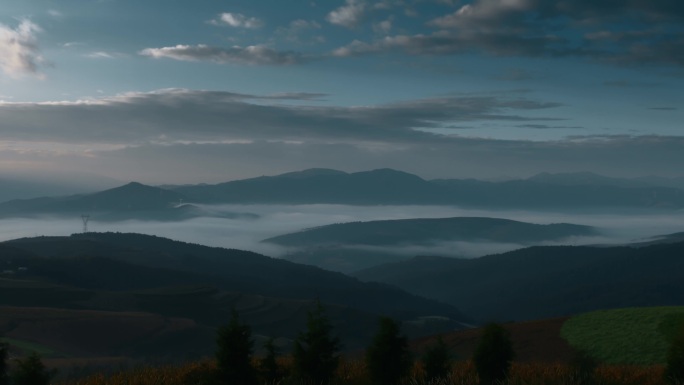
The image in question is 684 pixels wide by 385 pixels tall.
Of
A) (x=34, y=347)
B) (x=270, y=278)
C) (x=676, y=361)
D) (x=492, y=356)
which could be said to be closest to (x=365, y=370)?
(x=492, y=356)

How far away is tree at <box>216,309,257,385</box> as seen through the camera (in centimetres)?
1308

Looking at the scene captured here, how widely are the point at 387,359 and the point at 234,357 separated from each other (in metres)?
3.21

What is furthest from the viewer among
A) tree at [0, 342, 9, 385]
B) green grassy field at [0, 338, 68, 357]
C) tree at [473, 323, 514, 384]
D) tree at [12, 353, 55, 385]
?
green grassy field at [0, 338, 68, 357]

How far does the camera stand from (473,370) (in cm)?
1523

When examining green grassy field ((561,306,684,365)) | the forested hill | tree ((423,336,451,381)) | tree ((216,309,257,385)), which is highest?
tree ((216,309,257,385))

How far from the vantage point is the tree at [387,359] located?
1377 centimetres

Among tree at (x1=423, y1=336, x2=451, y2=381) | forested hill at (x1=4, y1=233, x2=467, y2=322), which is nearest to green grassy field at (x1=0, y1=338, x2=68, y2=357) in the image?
tree at (x1=423, y1=336, x2=451, y2=381)

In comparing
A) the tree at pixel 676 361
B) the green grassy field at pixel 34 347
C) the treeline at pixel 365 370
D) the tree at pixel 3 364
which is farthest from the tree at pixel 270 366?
the green grassy field at pixel 34 347

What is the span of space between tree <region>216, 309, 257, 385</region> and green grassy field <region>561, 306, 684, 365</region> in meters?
17.5

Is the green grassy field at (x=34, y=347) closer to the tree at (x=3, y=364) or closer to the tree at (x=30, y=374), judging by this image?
the tree at (x=3, y=364)

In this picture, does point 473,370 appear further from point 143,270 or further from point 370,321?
point 143,270

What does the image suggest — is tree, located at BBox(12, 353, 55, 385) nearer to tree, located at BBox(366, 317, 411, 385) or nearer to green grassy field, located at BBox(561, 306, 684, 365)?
tree, located at BBox(366, 317, 411, 385)

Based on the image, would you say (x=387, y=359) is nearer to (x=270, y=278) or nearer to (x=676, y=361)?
(x=676, y=361)

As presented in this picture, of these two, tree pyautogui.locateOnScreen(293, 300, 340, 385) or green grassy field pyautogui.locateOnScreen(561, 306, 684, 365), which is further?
green grassy field pyautogui.locateOnScreen(561, 306, 684, 365)
